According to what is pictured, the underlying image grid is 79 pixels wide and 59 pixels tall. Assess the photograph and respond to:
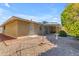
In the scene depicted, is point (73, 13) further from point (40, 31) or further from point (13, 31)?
point (13, 31)

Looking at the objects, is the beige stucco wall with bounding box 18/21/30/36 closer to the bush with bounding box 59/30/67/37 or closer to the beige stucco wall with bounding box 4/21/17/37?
the beige stucco wall with bounding box 4/21/17/37

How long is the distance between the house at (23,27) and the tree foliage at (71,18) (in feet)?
0.54

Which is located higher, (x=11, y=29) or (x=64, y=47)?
(x=11, y=29)

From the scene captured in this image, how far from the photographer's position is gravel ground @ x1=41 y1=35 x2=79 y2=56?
314 cm

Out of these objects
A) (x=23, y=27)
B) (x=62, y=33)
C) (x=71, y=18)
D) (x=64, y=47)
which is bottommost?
(x=64, y=47)

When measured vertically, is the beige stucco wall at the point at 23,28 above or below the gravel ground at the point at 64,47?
above

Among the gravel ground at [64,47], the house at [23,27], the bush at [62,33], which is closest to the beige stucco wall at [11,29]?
the house at [23,27]

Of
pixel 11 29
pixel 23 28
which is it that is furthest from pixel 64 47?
pixel 11 29

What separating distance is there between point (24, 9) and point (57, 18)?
0.53 m

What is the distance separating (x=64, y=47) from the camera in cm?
319

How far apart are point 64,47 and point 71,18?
1.52 ft

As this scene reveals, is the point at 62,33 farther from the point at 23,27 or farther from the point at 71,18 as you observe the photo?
the point at 23,27

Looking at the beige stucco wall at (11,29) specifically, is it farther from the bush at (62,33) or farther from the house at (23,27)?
the bush at (62,33)

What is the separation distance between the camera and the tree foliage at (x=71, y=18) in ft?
10.4
